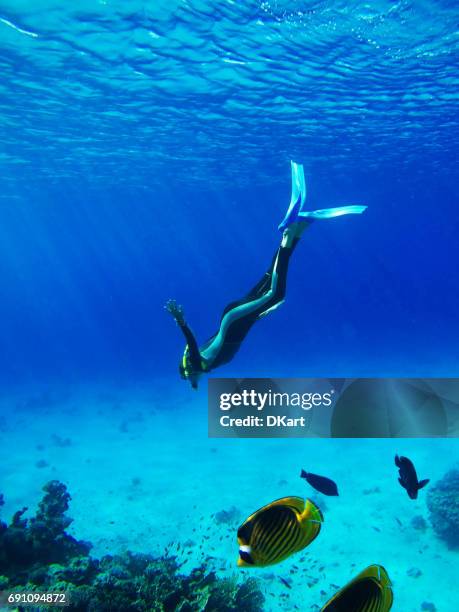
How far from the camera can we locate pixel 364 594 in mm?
2334

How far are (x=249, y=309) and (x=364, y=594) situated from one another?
4696 mm

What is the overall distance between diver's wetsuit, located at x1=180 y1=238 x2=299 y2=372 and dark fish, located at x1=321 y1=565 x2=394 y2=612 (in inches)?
165

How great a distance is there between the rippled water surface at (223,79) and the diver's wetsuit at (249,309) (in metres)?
9.52

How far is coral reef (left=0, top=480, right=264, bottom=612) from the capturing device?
6035mm

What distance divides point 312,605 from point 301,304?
456 feet

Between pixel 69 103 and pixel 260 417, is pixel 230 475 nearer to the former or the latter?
pixel 260 417

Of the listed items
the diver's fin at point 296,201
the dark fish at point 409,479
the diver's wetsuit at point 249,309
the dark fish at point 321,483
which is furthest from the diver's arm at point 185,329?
the dark fish at point 409,479

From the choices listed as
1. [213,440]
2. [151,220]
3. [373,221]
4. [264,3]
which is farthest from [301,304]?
[264,3]

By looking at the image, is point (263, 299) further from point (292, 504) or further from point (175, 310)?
point (292, 504)

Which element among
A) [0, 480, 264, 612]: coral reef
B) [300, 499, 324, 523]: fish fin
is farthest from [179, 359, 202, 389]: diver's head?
[300, 499, 324, 523]: fish fin

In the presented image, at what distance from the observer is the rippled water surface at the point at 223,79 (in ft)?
41.3

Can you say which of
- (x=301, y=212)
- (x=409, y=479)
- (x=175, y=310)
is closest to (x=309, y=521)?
(x=409, y=479)

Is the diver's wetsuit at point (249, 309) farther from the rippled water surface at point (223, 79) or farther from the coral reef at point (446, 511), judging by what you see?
the rippled water surface at point (223, 79)

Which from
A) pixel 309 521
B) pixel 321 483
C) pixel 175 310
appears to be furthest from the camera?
pixel 175 310
